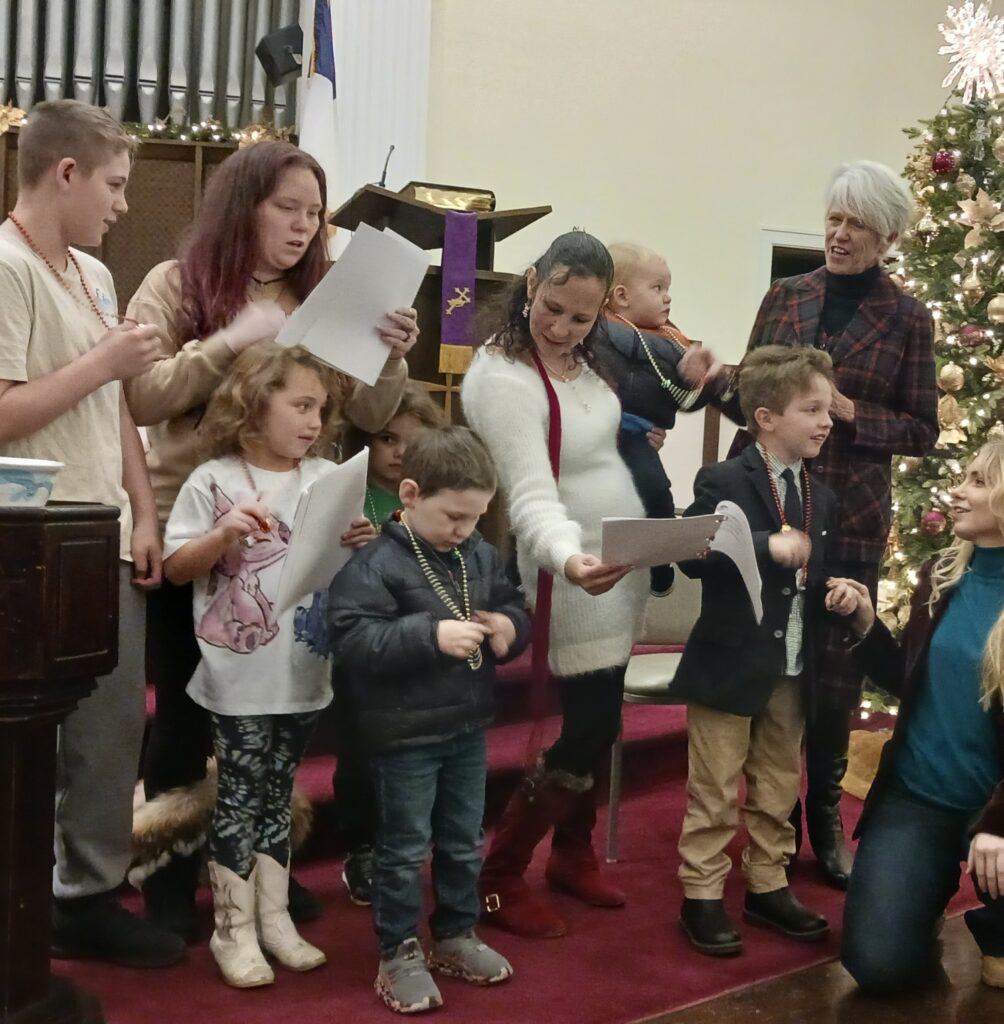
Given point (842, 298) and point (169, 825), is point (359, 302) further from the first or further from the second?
point (842, 298)

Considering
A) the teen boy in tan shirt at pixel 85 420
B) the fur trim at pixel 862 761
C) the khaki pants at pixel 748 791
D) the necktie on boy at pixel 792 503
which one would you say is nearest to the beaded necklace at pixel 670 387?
the necktie on boy at pixel 792 503

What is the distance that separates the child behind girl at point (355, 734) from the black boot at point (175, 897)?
0.31 m

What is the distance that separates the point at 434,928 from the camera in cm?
210

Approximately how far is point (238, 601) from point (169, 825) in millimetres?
435

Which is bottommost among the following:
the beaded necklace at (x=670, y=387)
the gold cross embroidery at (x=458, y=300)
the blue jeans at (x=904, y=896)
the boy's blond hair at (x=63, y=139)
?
the blue jeans at (x=904, y=896)

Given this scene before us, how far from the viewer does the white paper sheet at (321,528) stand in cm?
181

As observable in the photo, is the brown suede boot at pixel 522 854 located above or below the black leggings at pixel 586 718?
below

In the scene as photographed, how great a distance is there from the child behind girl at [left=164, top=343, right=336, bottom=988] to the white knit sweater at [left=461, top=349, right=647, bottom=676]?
305 millimetres

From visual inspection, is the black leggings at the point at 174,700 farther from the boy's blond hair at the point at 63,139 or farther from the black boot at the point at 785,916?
the black boot at the point at 785,916

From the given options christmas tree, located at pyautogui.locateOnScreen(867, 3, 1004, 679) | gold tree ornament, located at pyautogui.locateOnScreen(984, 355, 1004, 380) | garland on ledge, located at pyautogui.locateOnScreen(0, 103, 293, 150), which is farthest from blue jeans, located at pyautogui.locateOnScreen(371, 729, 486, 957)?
garland on ledge, located at pyautogui.locateOnScreen(0, 103, 293, 150)

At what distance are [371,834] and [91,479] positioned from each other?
935 mm

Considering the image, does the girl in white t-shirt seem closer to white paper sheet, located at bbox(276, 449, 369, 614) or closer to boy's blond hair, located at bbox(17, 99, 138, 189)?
white paper sheet, located at bbox(276, 449, 369, 614)

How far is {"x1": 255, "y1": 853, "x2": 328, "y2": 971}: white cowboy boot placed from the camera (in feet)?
6.75

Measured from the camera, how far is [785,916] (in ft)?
7.77
